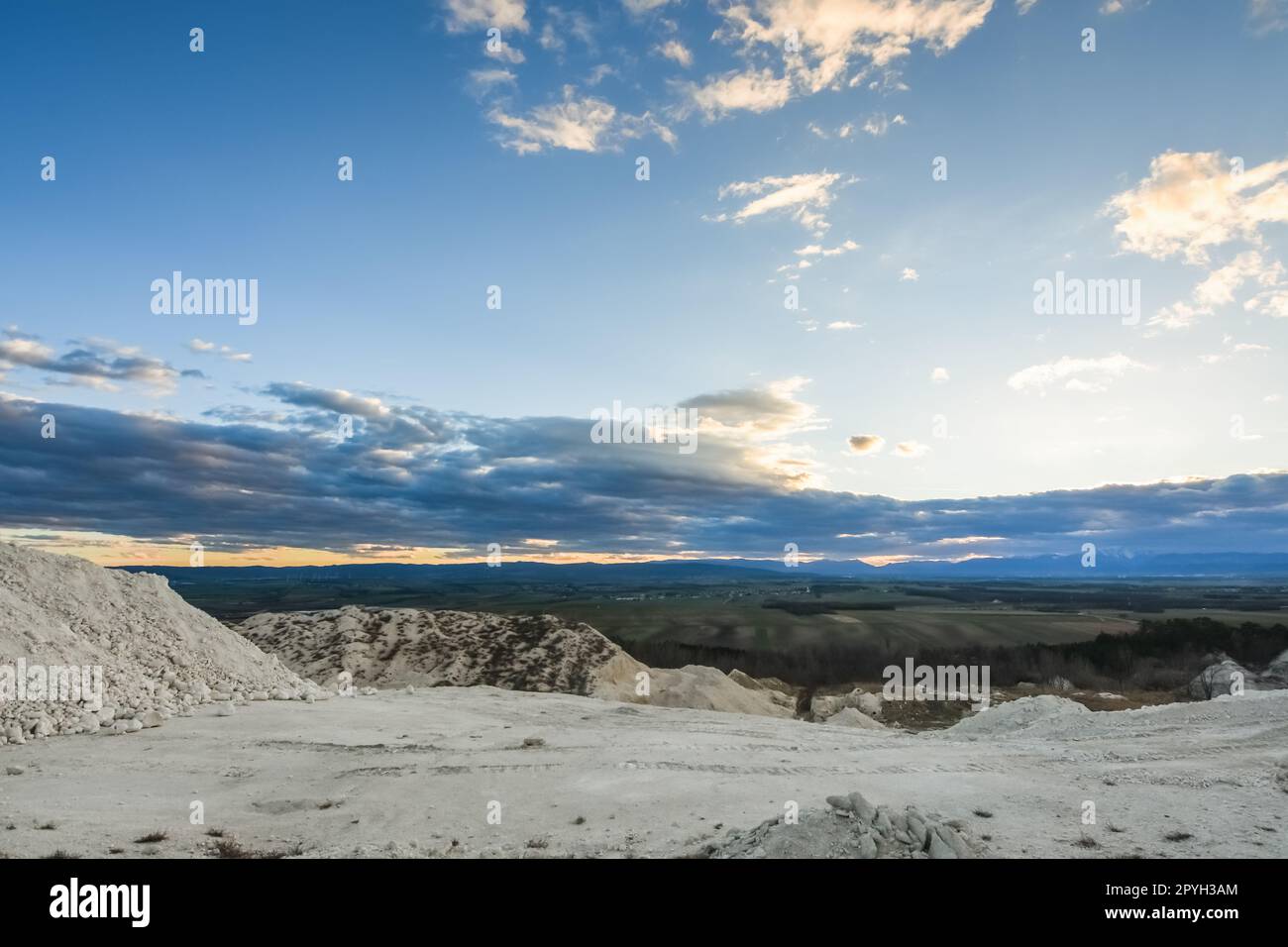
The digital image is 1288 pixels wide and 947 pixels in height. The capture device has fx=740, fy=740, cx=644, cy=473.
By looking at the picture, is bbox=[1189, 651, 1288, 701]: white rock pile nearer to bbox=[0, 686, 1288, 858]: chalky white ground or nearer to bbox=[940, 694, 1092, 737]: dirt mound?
bbox=[940, 694, 1092, 737]: dirt mound

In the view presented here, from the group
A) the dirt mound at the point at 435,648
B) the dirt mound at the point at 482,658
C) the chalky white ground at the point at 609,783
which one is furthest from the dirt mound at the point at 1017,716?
the dirt mound at the point at 435,648

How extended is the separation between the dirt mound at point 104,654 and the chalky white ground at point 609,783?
4.57ft

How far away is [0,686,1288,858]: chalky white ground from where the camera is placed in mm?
12312

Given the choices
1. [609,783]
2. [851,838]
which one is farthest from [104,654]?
[851,838]

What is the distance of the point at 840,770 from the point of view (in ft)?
56.7

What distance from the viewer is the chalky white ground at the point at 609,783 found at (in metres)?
12.3

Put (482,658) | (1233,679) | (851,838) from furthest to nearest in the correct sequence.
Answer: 1. (482,658)
2. (1233,679)
3. (851,838)

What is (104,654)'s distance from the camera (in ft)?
81.0

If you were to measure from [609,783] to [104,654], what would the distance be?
63.4 feet

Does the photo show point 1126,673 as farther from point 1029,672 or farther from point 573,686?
point 573,686

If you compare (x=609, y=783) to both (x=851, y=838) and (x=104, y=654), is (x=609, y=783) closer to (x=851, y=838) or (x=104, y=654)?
(x=851, y=838)

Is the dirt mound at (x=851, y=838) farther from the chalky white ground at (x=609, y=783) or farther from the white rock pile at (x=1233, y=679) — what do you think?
the white rock pile at (x=1233, y=679)

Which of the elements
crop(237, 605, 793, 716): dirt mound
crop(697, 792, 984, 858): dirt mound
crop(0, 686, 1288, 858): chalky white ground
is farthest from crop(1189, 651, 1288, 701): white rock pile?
crop(697, 792, 984, 858): dirt mound
